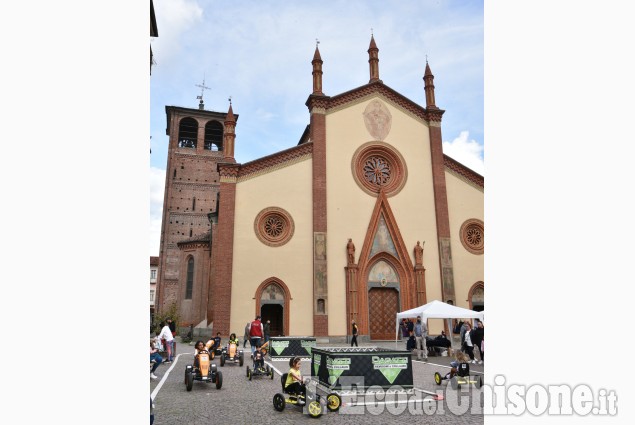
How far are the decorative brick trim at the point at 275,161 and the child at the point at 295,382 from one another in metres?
15.8

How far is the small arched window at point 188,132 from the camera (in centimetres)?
4406

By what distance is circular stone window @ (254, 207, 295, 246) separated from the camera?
21.6m

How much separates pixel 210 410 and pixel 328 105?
20.1 m

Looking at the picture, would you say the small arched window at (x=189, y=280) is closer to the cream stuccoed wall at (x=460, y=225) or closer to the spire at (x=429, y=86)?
Result: the cream stuccoed wall at (x=460, y=225)

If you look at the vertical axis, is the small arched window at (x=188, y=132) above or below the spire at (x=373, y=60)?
above

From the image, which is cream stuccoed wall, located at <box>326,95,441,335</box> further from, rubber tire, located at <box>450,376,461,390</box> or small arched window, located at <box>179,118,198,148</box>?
small arched window, located at <box>179,118,198,148</box>

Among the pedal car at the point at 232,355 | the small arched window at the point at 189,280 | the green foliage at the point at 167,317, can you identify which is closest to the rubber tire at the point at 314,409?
the pedal car at the point at 232,355

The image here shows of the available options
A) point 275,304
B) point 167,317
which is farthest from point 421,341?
point 167,317

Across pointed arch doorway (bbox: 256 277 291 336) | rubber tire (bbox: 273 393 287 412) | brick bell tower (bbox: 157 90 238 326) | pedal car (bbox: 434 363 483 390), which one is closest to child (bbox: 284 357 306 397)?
rubber tire (bbox: 273 393 287 412)

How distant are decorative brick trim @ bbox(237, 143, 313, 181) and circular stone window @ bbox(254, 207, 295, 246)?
2.11 metres

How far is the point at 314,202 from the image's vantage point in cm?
2272

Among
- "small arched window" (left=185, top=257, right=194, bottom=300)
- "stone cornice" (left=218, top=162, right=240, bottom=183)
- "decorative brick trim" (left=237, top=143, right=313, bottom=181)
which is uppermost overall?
"decorative brick trim" (left=237, top=143, right=313, bottom=181)

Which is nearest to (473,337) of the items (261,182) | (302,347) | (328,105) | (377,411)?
(302,347)
